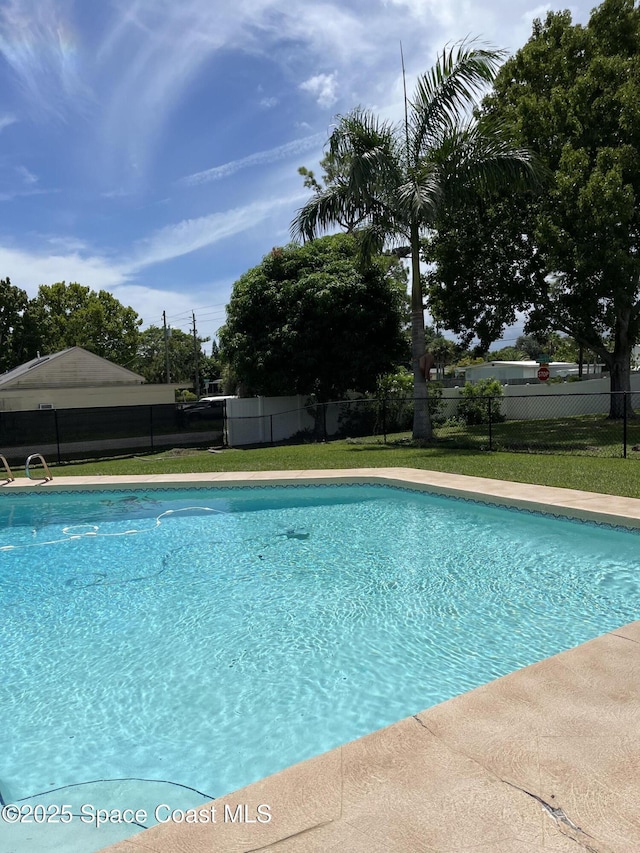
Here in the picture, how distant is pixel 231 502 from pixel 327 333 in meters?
10.1

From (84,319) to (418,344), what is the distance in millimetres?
32243

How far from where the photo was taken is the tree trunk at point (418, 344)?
15391 mm

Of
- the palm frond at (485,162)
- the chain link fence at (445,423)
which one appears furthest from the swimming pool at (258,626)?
the palm frond at (485,162)

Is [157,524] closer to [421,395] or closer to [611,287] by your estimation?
[421,395]

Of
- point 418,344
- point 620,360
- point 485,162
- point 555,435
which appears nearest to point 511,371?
point 620,360

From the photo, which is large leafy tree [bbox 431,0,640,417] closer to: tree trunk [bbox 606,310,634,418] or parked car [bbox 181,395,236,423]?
tree trunk [bbox 606,310,634,418]

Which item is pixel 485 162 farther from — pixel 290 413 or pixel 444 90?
pixel 290 413

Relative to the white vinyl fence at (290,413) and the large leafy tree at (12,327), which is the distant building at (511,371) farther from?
the large leafy tree at (12,327)

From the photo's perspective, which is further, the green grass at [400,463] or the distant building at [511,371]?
the distant building at [511,371]

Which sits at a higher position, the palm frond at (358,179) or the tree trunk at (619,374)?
the palm frond at (358,179)

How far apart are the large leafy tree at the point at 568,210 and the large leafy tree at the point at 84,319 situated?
96.7 ft

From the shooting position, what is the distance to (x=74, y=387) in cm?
2480

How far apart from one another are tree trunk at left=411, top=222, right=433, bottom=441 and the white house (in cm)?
1382

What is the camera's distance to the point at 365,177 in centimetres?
1442
